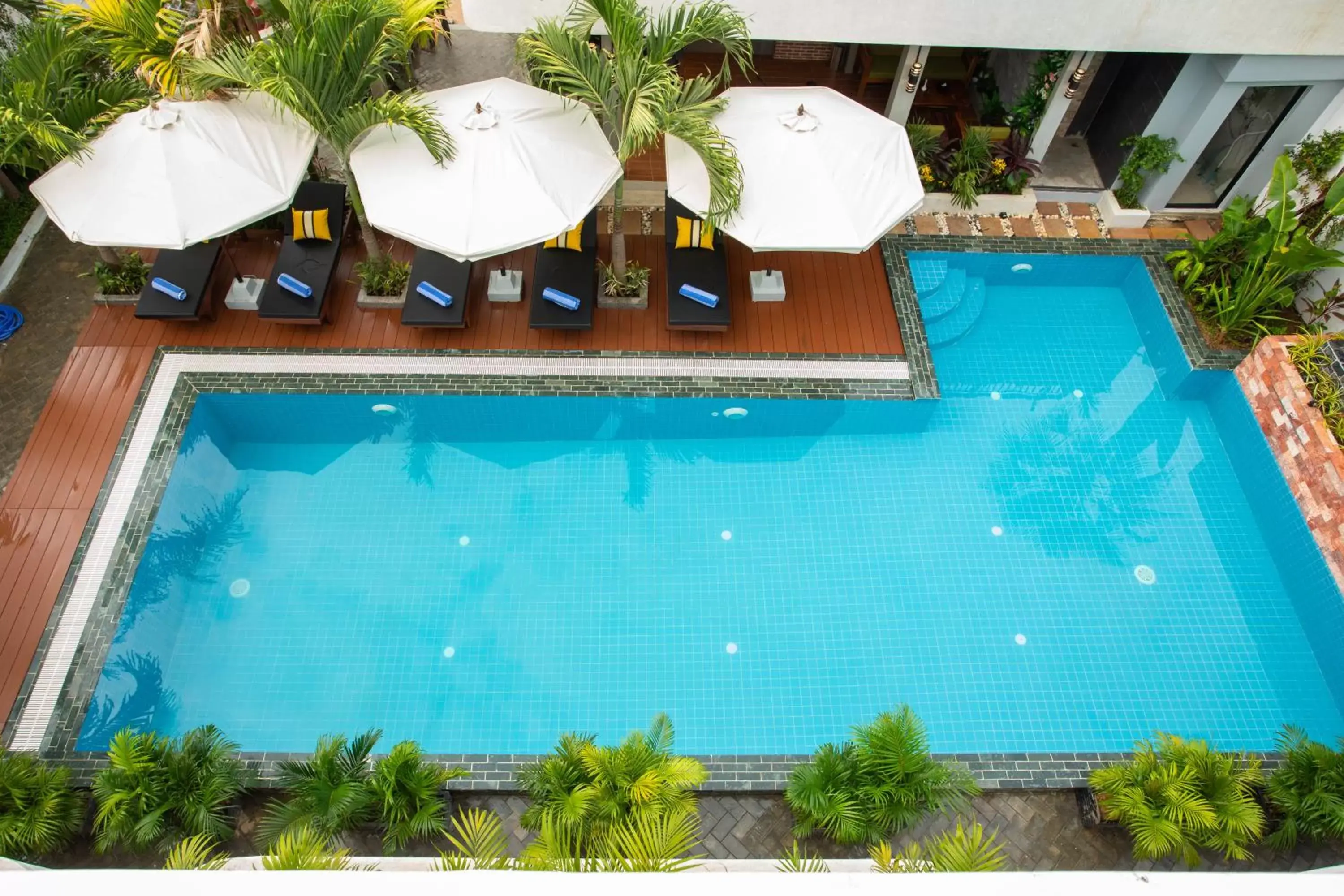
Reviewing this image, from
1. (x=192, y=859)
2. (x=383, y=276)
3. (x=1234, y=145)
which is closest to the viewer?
(x=192, y=859)

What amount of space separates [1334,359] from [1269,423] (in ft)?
3.30

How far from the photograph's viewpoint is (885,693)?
26.2ft

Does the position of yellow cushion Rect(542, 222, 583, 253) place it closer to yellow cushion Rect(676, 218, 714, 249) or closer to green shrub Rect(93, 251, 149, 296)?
yellow cushion Rect(676, 218, 714, 249)

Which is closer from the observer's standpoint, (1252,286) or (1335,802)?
(1335,802)

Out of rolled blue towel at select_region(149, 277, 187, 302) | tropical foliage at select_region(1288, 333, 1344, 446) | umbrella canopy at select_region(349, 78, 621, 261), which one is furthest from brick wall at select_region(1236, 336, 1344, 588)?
rolled blue towel at select_region(149, 277, 187, 302)

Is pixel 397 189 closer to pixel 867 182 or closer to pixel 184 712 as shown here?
pixel 867 182

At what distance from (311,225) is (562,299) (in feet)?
12.1

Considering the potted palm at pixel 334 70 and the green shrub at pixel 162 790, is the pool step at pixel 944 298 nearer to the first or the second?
the potted palm at pixel 334 70

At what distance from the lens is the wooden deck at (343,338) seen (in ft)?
27.7

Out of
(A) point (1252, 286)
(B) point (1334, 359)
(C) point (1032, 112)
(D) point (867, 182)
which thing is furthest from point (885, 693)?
(C) point (1032, 112)

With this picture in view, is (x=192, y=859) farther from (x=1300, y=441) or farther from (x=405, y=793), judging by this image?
(x=1300, y=441)

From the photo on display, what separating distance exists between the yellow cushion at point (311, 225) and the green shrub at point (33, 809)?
6.69 metres

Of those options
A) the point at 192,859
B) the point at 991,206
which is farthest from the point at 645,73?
the point at 192,859

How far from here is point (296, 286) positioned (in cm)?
957
